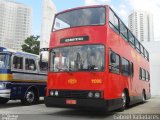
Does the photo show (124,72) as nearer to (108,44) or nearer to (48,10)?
(108,44)

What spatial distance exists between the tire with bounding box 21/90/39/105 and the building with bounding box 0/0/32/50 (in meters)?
53.6

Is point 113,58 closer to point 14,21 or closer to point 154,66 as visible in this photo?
point 154,66

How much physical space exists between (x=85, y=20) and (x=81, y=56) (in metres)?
1.40

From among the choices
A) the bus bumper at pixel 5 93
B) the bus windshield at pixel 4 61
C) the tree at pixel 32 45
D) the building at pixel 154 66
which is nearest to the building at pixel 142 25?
the building at pixel 154 66

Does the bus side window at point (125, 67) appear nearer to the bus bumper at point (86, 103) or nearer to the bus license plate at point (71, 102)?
the bus bumper at point (86, 103)

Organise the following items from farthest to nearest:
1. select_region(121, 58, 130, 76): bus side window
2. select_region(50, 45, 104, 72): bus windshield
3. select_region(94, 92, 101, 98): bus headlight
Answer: select_region(121, 58, 130, 76): bus side window, select_region(50, 45, 104, 72): bus windshield, select_region(94, 92, 101, 98): bus headlight

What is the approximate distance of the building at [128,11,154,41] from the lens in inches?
2295

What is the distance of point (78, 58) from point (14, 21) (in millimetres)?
61621

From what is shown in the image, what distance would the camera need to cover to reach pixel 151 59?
36906mm

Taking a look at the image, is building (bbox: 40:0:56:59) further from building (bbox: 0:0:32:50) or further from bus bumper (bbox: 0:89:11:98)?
building (bbox: 0:0:32:50)

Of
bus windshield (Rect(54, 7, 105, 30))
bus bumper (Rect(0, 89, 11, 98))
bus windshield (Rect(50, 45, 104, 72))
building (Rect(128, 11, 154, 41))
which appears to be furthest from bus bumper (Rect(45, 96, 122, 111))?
building (Rect(128, 11, 154, 41))

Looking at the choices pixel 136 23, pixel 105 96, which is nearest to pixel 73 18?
pixel 105 96

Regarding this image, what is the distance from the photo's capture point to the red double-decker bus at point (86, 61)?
8.71 meters

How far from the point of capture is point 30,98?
13.0 metres
